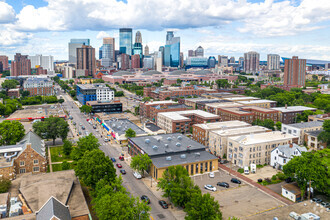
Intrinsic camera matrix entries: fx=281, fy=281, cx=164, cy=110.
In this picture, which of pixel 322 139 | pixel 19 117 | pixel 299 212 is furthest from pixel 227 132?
pixel 19 117

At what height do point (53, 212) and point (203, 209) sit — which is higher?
point (53, 212)

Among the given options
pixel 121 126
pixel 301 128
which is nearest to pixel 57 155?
pixel 121 126

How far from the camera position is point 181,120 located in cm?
→ 7056

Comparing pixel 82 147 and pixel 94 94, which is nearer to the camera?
pixel 82 147

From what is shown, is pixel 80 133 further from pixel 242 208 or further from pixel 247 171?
pixel 242 208

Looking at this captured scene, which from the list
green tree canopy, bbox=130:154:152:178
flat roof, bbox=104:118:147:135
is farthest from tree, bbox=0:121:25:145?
green tree canopy, bbox=130:154:152:178

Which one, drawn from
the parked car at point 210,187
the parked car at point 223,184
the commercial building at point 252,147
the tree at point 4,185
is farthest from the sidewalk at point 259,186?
the tree at point 4,185

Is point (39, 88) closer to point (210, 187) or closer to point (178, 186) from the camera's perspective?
point (210, 187)

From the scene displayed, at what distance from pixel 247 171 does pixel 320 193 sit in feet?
36.7

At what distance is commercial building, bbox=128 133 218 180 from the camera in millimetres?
44216

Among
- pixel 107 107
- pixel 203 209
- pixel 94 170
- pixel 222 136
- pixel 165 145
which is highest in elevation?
pixel 107 107

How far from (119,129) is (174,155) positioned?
23.0 meters

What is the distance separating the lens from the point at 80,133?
72.5 m

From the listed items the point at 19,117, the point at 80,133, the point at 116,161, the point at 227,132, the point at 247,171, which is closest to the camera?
the point at 247,171
